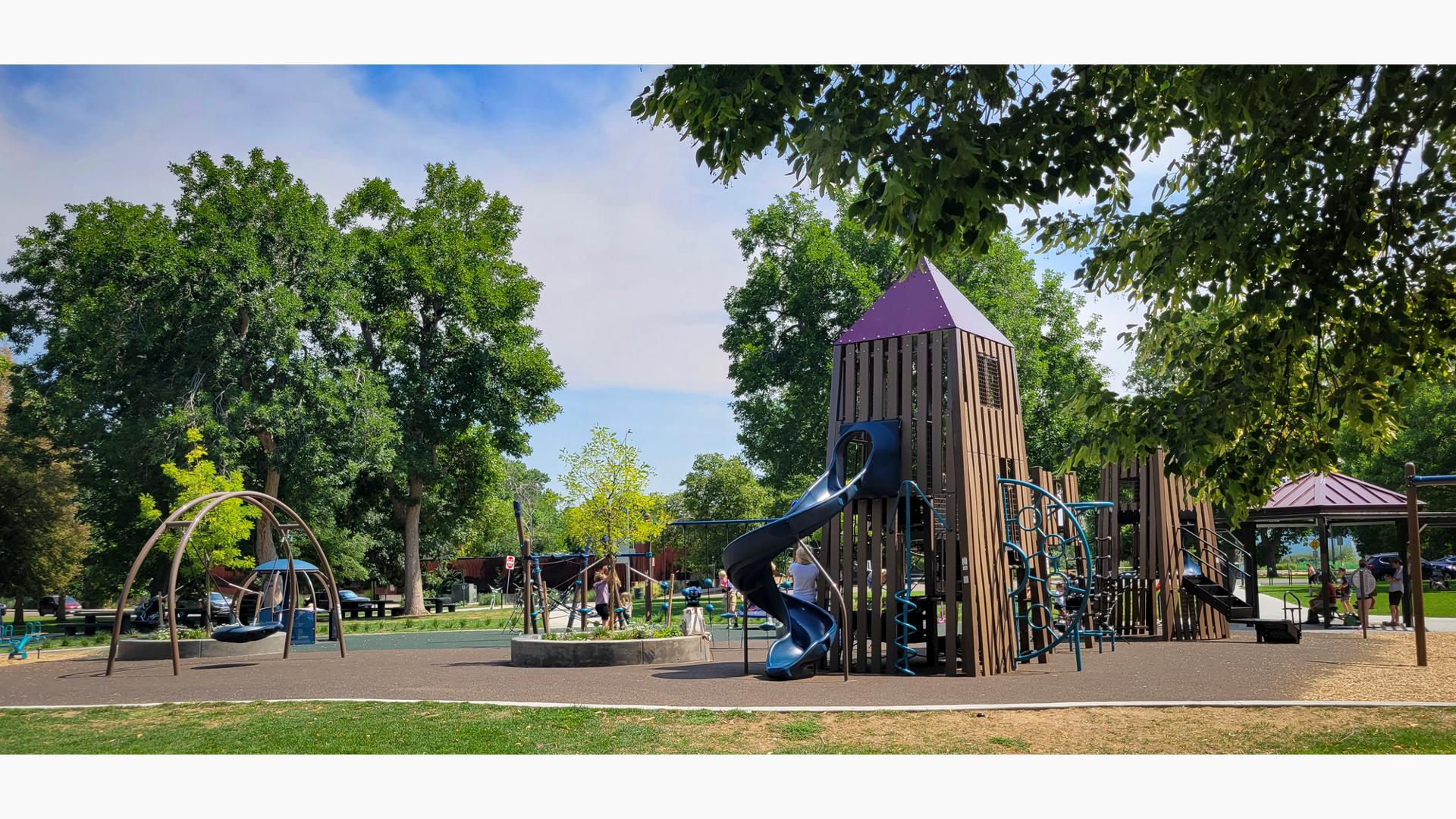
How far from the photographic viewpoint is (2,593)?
35938 millimetres

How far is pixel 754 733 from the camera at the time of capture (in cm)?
816

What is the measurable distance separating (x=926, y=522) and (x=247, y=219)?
84.0ft

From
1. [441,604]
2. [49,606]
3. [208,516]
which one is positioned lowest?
[49,606]

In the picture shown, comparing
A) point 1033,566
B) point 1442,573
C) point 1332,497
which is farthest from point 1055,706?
point 1442,573

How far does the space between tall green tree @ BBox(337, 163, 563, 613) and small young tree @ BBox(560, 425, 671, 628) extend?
536cm

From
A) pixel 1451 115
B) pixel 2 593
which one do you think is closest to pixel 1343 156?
pixel 1451 115

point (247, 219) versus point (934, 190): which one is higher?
point (247, 219)

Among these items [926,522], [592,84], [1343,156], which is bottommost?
[926,522]

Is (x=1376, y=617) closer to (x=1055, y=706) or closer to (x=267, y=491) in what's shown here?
(x=1055, y=706)

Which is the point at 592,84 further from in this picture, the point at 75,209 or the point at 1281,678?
the point at 75,209

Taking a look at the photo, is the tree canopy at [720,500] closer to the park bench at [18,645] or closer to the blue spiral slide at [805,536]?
the park bench at [18,645]

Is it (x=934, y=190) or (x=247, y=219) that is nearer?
(x=934, y=190)

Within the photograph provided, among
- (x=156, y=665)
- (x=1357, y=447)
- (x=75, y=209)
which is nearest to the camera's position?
(x=156, y=665)

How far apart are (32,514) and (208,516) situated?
14.6 meters
